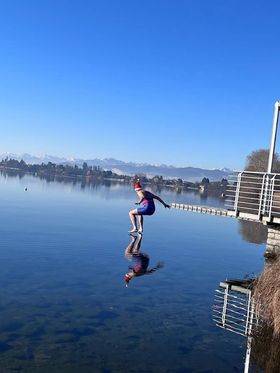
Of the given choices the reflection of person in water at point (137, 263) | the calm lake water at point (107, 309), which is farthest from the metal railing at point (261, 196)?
the reflection of person in water at point (137, 263)

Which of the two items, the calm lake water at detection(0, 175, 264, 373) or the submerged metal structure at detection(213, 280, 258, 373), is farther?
the submerged metal structure at detection(213, 280, 258, 373)

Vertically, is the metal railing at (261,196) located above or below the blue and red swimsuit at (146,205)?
above

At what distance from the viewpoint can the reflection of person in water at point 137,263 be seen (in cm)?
1820

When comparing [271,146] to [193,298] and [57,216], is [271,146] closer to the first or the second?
[193,298]

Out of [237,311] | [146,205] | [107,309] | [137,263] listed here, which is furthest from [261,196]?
[107,309]

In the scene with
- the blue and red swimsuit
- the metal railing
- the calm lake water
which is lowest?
the calm lake water

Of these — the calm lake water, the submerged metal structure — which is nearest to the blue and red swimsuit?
the calm lake water

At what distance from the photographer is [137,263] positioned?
67.1 ft

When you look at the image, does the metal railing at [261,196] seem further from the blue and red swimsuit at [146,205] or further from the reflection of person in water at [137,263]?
the blue and red swimsuit at [146,205]

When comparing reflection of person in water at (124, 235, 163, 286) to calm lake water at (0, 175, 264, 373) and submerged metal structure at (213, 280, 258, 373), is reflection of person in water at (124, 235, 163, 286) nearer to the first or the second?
calm lake water at (0, 175, 264, 373)

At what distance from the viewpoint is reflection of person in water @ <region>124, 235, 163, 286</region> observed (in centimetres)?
1820

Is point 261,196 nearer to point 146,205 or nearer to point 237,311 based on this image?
point 146,205

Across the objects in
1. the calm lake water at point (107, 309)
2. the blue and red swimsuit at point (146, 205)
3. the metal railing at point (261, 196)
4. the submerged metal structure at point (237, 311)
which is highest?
the metal railing at point (261, 196)

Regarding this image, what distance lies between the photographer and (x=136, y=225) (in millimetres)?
32594
